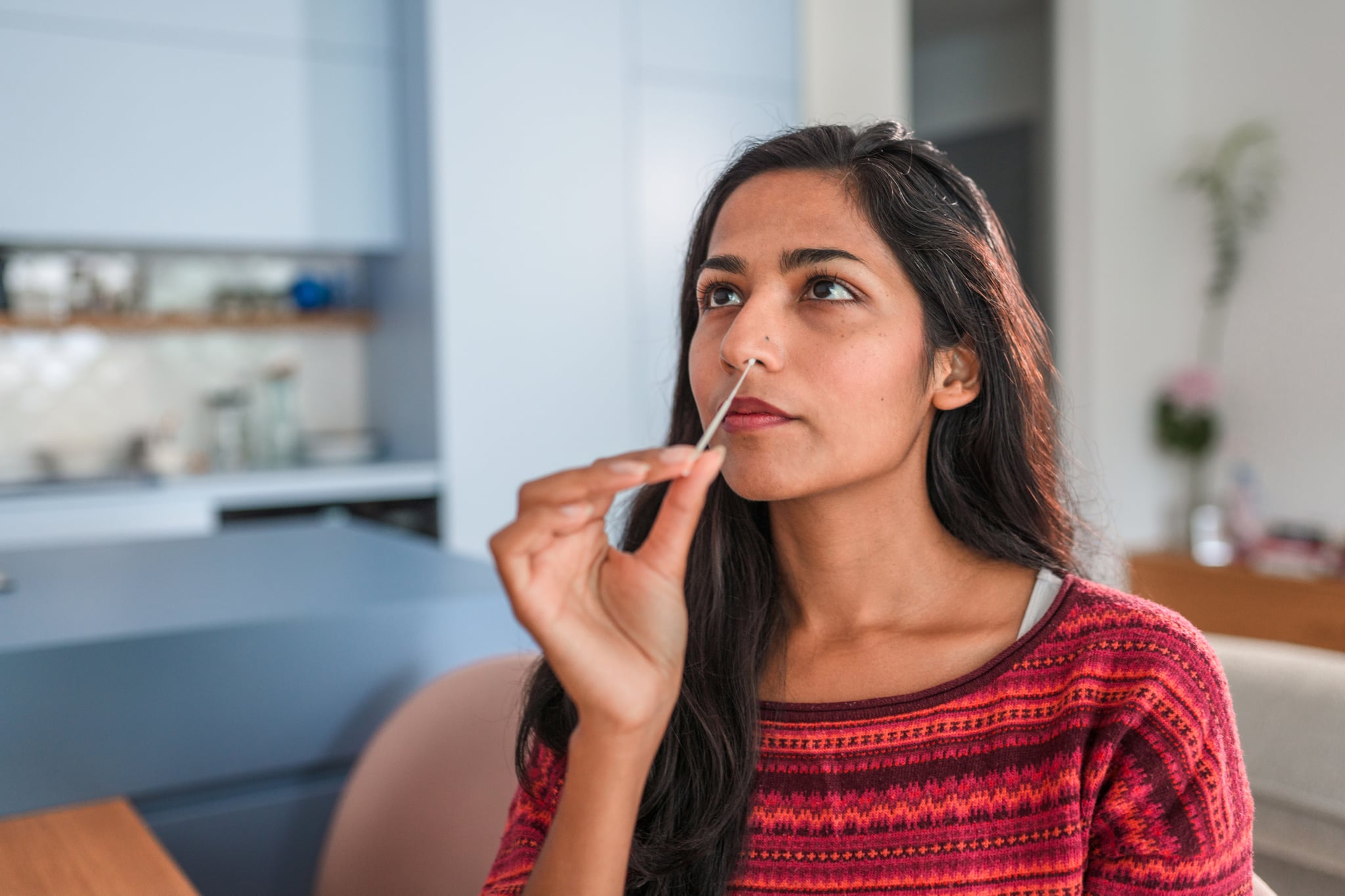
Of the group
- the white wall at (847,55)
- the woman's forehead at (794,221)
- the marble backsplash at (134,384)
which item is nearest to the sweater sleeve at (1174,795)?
the woman's forehead at (794,221)

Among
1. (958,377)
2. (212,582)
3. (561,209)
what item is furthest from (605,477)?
(561,209)

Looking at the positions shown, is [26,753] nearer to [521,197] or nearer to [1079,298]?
[521,197]

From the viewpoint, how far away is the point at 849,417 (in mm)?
1012

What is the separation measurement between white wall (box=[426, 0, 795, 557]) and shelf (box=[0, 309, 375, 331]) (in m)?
0.57

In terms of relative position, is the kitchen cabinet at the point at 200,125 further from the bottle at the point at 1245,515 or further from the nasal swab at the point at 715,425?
the nasal swab at the point at 715,425

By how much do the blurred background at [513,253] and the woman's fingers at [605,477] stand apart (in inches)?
103

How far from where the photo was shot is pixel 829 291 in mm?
1030

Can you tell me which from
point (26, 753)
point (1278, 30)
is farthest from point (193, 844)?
point (1278, 30)

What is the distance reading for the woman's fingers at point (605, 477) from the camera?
74 cm

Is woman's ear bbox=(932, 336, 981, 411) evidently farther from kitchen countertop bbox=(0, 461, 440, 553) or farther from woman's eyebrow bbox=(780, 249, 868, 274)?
kitchen countertop bbox=(0, 461, 440, 553)

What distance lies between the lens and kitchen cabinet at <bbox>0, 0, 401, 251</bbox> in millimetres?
3441

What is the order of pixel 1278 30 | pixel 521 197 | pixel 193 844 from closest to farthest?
1. pixel 193 844
2. pixel 521 197
3. pixel 1278 30

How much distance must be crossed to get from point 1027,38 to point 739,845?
18.3ft

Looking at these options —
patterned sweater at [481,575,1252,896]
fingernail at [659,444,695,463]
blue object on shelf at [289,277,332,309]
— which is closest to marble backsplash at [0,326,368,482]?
blue object on shelf at [289,277,332,309]
